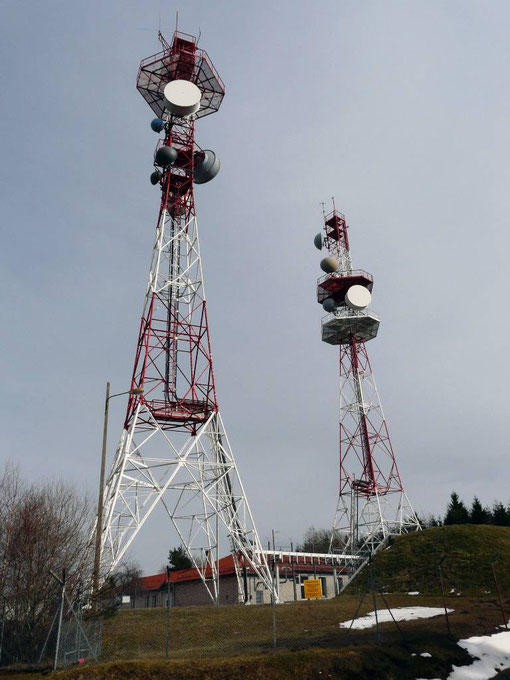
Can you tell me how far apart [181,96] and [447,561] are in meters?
37.7

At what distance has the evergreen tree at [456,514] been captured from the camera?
64.2m

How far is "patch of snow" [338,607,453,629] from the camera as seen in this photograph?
25422 millimetres

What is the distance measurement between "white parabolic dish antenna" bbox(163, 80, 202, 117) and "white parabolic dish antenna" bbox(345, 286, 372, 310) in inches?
964

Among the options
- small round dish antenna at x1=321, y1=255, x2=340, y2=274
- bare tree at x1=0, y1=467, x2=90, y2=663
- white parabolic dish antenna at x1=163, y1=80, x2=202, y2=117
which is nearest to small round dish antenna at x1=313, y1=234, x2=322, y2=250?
small round dish antenna at x1=321, y1=255, x2=340, y2=274

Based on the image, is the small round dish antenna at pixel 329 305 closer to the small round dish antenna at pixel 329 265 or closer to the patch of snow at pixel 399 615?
the small round dish antenna at pixel 329 265

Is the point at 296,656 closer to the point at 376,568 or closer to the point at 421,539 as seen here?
the point at 376,568

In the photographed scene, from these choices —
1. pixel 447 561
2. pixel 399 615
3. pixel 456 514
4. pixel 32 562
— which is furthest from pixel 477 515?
pixel 32 562

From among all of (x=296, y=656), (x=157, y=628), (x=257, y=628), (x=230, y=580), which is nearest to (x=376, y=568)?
(x=230, y=580)

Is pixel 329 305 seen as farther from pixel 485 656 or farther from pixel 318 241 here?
pixel 485 656

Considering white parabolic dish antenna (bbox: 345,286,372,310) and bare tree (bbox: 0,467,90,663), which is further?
white parabolic dish antenna (bbox: 345,286,372,310)

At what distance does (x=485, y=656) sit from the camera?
1891 cm

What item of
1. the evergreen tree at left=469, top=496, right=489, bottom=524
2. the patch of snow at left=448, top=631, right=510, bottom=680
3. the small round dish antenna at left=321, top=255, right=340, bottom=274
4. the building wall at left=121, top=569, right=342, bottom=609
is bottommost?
the patch of snow at left=448, top=631, right=510, bottom=680

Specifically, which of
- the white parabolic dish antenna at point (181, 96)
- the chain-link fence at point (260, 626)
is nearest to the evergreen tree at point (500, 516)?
the chain-link fence at point (260, 626)

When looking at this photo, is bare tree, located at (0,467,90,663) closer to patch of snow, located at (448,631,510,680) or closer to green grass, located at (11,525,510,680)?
green grass, located at (11,525,510,680)
